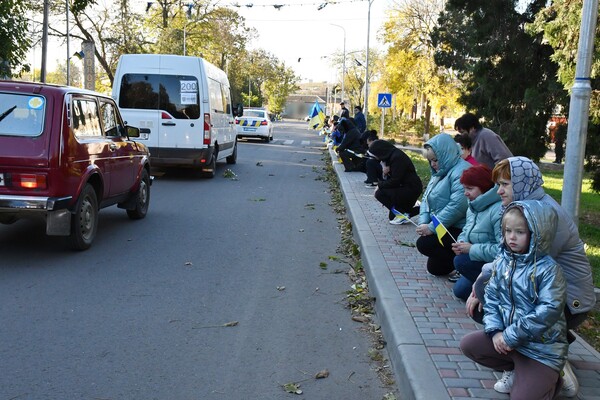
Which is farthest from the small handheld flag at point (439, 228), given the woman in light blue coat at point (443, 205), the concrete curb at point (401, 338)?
the concrete curb at point (401, 338)

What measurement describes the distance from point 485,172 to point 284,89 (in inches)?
3943

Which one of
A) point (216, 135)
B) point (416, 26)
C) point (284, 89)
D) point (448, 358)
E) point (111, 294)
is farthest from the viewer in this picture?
point (284, 89)

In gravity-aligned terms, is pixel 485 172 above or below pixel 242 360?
above

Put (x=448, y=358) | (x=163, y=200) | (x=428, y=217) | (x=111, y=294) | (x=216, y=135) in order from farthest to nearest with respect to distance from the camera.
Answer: (x=216, y=135) < (x=163, y=200) < (x=428, y=217) < (x=111, y=294) < (x=448, y=358)

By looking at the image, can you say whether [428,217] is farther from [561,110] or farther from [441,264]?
[561,110]

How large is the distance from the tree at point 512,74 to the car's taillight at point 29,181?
928 centimetres

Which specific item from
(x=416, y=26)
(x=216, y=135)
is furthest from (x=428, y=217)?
(x=416, y=26)

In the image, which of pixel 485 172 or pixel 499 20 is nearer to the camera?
pixel 485 172

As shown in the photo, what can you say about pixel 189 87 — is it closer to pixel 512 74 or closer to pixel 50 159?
pixel 512 74

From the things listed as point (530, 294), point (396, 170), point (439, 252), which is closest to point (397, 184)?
point (396, 170)

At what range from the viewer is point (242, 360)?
15.6 feet

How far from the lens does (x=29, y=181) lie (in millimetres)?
7141

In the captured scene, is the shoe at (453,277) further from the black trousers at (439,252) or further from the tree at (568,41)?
the tree at (568,41)

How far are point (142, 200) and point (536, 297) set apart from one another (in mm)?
7986
